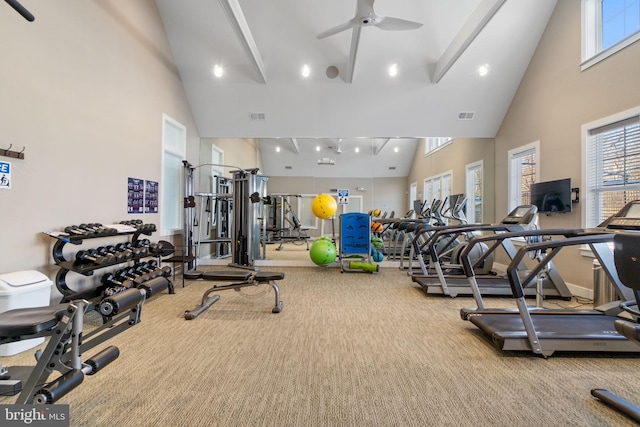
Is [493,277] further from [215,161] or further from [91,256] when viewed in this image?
[215,161]

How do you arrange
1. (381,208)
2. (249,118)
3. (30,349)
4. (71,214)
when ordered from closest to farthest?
1. (30,349)
2. (71,214)
3. (249,118)
4. (381,208)

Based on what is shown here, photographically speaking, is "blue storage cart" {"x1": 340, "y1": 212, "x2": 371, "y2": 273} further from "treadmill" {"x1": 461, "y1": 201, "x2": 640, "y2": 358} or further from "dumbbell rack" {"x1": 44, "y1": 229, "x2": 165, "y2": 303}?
"dumbbell rack" {"x1": 44, "y1": 229, "x2": 165, "y2": 303}

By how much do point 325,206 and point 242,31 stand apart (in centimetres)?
349

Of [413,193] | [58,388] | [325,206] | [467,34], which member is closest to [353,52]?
[467,34]

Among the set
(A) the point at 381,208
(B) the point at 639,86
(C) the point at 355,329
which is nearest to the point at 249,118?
(A) the point at 381,208

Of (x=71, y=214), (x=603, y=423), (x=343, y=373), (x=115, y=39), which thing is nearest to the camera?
(x=603, y=423)

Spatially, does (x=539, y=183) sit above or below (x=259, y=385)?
above

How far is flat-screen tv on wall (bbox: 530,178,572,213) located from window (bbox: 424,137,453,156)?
204 centimetres

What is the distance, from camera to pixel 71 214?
11.2 feet

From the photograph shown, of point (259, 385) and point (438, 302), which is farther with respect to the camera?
point (438, 302)

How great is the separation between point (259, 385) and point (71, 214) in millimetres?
2876

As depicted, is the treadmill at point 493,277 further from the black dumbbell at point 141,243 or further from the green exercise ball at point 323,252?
the black dumbbell at point 141,243

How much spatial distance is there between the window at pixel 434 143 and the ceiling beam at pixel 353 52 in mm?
2089

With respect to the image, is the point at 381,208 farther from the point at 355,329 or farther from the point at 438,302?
the point at 355,329
